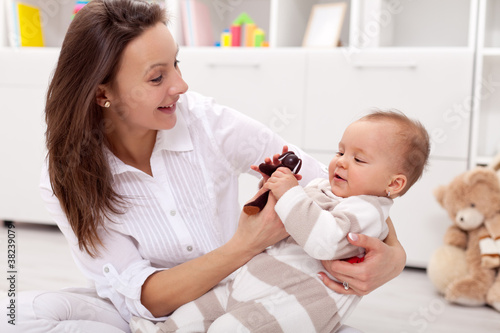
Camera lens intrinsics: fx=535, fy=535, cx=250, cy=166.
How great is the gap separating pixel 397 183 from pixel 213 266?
1.36 feet

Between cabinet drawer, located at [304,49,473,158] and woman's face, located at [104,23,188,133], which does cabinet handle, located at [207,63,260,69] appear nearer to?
cabinet drawer, located at [304,49,473,158]

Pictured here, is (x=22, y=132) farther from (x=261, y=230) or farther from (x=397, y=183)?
(x=397, y=183)

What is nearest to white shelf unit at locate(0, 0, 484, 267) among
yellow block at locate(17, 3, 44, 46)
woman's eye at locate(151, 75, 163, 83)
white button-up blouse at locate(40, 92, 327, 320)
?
yellow block at locate(17, 3, 44, 46)

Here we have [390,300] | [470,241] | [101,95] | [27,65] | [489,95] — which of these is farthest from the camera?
[27,65]

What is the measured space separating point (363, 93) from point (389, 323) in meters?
1.02

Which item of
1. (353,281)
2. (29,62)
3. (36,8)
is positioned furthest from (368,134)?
(36,8)

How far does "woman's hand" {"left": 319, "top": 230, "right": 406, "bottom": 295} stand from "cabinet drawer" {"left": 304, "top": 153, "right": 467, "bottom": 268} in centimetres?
123

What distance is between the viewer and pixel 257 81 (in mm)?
2484

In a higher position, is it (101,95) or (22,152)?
(101,95)

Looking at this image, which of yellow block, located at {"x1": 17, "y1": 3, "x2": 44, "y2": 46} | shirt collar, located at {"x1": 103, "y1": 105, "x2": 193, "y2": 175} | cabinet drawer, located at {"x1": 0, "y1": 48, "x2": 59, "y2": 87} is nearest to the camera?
shirt collar, located at {"x1": 103, "y1": 105, "x2": 193, "y2": 175}

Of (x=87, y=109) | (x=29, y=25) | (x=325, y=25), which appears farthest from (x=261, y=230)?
(x=29, y=25)

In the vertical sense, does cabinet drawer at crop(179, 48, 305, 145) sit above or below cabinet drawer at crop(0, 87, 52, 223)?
above

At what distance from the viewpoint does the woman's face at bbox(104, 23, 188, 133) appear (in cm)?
116

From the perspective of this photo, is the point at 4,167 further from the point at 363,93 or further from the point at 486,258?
the point at 486,258
